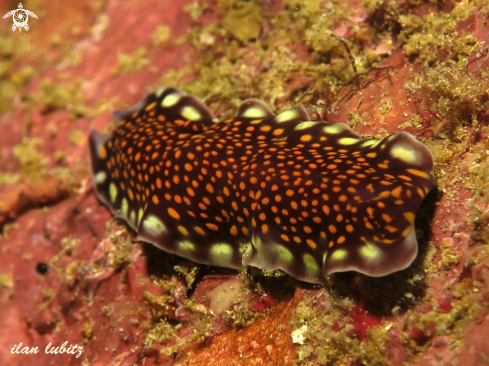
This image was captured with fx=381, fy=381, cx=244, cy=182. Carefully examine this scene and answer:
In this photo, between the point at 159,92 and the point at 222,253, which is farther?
the point at 159,92

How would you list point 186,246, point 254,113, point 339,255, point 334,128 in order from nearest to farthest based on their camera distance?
point 339,255
point 334,128
point 186,246
point 254,113

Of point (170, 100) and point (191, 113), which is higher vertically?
point (170, 100)

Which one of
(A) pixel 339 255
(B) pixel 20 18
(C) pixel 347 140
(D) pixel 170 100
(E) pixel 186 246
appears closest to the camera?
(A) pixel 339 255

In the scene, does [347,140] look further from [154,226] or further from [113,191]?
[113,191]

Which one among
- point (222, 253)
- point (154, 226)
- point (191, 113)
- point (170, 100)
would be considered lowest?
point (222, 253)

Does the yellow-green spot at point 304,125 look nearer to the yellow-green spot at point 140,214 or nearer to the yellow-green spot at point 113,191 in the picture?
the yellow-green spot at point 140,214

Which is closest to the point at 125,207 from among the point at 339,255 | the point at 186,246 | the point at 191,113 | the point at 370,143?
the point at 186,246

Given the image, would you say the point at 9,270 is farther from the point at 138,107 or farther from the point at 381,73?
the point at 381,73
